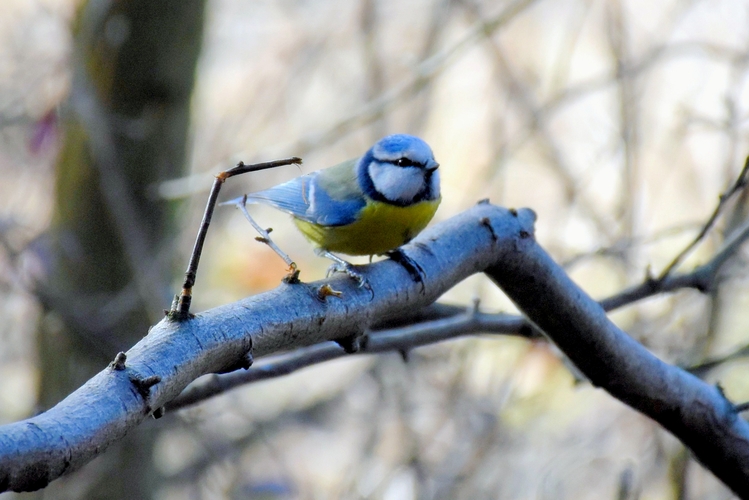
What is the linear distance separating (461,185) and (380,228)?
2836mm

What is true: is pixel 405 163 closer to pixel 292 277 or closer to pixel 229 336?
pixel 292 277

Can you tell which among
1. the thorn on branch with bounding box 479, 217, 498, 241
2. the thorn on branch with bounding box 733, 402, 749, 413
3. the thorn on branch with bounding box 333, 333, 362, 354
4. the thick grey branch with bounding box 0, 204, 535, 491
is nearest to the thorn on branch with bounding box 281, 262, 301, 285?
the thick grey branch with bounding box 0, 204, 535, 491

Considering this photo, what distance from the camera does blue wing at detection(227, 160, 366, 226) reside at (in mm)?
2043

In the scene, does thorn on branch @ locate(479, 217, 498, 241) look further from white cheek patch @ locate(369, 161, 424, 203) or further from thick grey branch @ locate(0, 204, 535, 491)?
white cheek patch @ locate(369, 161, 424, 203)

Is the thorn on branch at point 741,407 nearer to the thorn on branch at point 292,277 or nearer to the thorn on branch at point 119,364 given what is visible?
the thorn on branch at point 292,277

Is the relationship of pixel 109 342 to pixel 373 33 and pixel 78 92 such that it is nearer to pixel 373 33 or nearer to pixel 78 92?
pixel 78 92

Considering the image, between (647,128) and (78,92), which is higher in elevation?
(78,92)

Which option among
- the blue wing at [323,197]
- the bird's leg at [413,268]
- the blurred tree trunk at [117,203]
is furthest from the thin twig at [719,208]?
the blurred tree trunk at [117,203]

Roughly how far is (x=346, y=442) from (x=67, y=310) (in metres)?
3.16

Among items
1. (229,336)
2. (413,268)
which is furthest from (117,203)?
(229,336)

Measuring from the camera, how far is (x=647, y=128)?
3.83 metres

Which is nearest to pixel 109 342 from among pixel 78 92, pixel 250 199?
pixel 78 92

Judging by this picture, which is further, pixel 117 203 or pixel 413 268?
pixel 117 203

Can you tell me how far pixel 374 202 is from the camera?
2.01 metres
